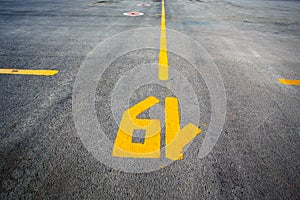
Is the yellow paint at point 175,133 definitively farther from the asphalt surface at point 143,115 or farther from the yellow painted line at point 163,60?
the yellow painted line at point 163,60

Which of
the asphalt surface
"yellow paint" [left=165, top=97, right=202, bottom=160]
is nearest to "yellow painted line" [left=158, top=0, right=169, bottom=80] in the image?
the asphalt surface

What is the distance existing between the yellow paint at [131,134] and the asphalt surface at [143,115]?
0.08 metres

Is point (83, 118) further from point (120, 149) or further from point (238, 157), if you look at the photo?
point (238, 157)

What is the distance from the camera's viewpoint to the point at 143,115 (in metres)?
2.21

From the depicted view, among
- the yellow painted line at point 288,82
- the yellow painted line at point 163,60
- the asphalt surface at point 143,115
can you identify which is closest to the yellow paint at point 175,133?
the asphalt surface at point 143,115

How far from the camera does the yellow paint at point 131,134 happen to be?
1.76m

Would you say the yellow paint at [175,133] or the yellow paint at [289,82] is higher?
the yellow paint at [289,82]

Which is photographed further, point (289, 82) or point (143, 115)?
point (289, 82)

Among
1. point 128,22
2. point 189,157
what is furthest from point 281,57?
point 128,22

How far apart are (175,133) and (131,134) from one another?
1.72 ft

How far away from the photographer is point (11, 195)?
4.51ft

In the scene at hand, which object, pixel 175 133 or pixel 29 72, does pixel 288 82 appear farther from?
pixel 29 72

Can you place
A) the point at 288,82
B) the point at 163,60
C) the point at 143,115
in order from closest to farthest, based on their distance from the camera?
the point at 143,115
the point at 288,82
the point at 163,60

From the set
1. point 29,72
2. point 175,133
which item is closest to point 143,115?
point 175,133
